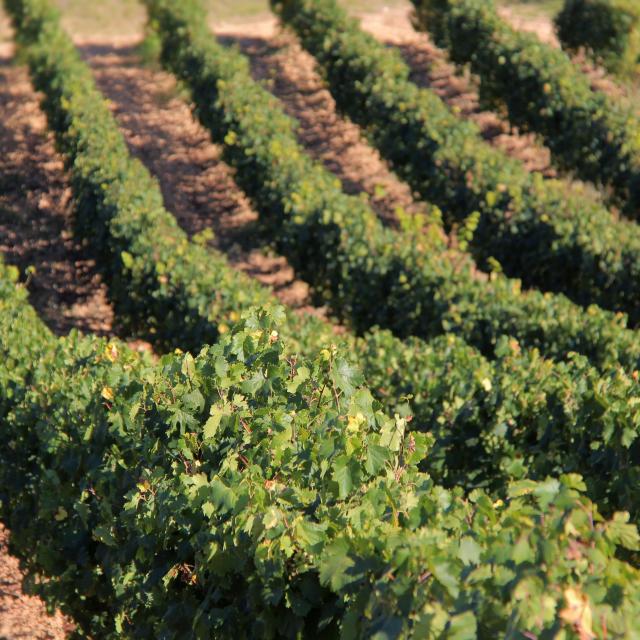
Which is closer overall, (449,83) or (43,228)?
(43,228)

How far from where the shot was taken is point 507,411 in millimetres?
7645

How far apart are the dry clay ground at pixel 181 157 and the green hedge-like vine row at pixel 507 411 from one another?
4.72m

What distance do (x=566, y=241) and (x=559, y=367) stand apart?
170 inches

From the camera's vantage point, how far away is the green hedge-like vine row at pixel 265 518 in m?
3.42

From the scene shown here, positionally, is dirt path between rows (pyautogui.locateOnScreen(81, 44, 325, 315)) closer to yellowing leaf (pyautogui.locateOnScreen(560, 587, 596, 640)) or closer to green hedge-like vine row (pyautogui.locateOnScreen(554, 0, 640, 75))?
green hedge-like vine row (pyautogui.locateOnScreen(554, 0, 640, 75))

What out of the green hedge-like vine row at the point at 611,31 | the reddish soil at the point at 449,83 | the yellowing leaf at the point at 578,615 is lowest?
the reddish soil at the point at 449,83

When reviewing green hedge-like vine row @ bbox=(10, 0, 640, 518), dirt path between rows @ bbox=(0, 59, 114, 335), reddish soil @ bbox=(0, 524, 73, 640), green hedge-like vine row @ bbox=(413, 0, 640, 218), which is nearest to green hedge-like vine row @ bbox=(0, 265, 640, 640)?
reddish soil @ bbox=(0, 524, 73, 640)

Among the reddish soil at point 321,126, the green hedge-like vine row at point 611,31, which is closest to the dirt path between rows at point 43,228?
the reddish soil at point 321,126

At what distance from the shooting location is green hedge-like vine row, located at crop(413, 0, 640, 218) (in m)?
13.7

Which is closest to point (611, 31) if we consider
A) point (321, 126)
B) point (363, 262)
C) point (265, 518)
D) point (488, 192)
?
point (321, 126)

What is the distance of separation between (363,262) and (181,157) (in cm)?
680

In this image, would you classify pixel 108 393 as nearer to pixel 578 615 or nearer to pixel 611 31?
pixel 578 615

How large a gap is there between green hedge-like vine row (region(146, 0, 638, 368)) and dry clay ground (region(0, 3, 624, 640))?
1045mm

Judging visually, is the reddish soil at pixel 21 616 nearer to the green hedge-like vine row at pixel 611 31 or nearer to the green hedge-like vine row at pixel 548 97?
the green hedge-like vine row at pixel 548 97
